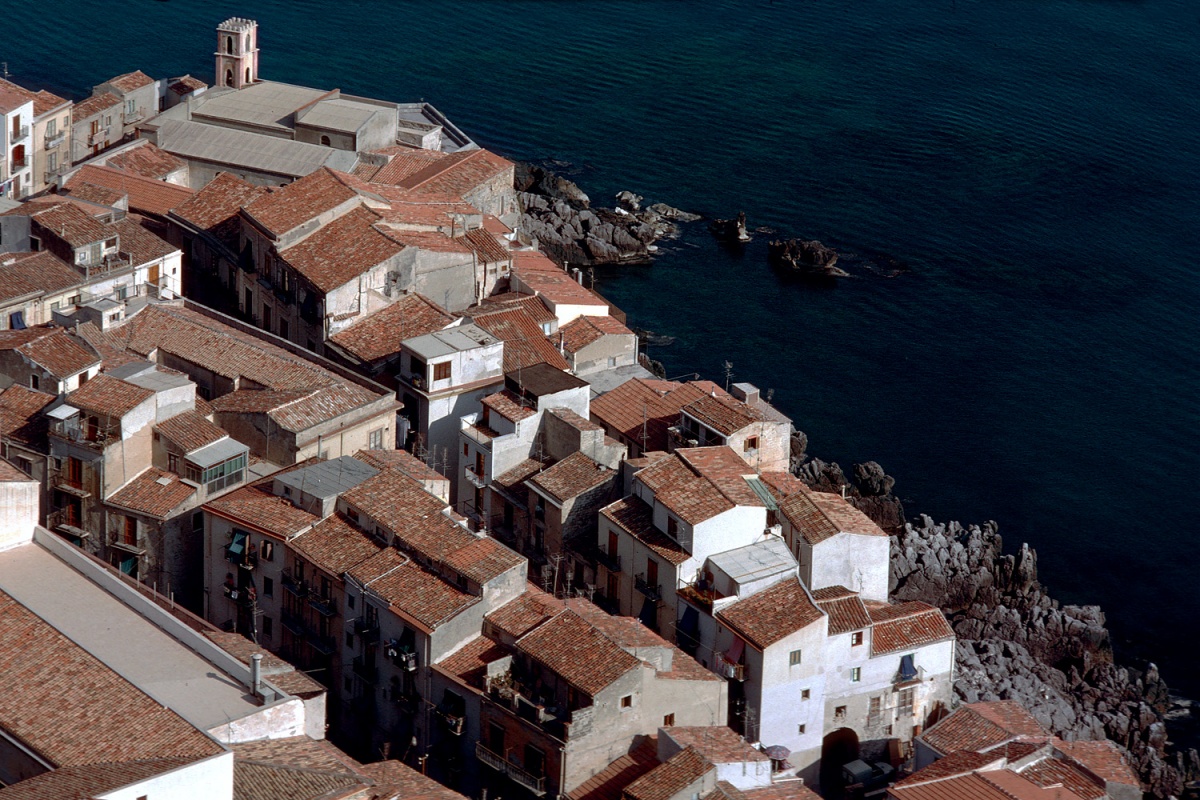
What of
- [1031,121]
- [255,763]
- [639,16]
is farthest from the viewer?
[639,16]

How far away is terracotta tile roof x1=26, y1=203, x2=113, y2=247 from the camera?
92562 mm

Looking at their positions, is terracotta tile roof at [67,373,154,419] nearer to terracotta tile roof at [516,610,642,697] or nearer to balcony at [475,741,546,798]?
terracotta tile roof at [516,610,642,697]

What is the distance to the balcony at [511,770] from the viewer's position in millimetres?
66375

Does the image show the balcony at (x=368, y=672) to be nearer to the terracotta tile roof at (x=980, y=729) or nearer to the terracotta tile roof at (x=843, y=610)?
the terracotta tile roof at (x=843, y=610)

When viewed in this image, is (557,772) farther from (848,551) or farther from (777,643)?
(848,551)

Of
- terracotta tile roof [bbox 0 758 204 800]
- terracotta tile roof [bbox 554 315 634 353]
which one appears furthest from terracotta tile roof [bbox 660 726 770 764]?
terracotta tile roof [bbox 554 315 634 353]

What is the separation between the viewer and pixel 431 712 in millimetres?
70125

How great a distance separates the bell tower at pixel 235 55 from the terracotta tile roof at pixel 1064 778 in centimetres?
6913

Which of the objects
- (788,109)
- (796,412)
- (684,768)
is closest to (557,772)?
(684,768)

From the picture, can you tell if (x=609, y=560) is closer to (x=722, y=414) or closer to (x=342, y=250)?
(x=722, y=414)

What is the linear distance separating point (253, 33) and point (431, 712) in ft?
205

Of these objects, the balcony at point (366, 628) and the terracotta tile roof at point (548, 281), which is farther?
the terracotta tile roof at point (548, 281)

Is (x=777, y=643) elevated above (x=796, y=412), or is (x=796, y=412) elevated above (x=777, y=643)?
(x=777, y=643)

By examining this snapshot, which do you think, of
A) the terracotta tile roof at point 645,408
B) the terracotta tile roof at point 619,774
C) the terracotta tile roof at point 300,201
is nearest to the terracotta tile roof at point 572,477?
the terracotta tile roof at point 645,408
